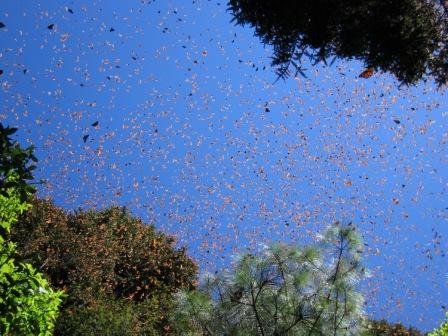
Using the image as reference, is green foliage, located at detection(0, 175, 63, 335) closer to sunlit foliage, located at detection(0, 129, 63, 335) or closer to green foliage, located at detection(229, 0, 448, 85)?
sunlit foliage, located at detection(0, 129, 63, 335)

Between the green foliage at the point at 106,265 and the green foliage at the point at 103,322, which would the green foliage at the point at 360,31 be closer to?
the green foliage at the point at 106,265

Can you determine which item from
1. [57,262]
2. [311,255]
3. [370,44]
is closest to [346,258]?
[311,255]

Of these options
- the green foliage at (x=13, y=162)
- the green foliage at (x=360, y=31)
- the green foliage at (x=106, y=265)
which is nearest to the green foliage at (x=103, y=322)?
the green foliage at (x=106, y=265)

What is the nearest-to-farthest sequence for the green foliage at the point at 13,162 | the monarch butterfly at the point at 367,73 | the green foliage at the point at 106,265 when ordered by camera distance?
the green foliage at the point at 13,162, the monarch butterfly at the point at 367,73, the green foliage at the point at 106,265

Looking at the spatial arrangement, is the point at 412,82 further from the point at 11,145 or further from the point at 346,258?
the point at 11,145

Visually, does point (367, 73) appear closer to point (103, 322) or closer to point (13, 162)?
point (13, 162)
